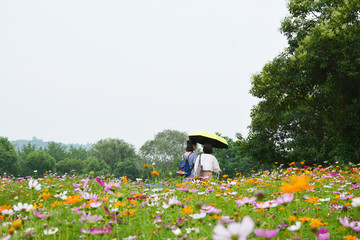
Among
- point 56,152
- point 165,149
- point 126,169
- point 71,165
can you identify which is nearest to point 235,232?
point 165,149

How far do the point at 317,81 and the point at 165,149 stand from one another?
1354 inches

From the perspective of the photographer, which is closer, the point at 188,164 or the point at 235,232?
the point at 235,232

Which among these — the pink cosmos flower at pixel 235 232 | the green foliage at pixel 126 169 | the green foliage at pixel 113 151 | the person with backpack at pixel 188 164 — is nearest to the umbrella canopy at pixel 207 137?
the person with backpack at pixel 188 164

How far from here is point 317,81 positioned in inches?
486

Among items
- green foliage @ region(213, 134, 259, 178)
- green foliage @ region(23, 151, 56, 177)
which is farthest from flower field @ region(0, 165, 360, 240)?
green foliage @ region(23, 151, 56, 177)

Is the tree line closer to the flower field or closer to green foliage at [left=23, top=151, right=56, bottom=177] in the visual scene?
green foliage at [left=23, top=151, right=56, bottom=177]

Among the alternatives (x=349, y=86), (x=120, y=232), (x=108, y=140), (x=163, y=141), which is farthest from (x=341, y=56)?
(x=108, y=140)

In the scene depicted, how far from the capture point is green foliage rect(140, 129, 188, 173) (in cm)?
4481

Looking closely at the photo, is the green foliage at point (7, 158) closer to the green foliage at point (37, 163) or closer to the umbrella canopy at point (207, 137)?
the green foliage at point (37, 163)

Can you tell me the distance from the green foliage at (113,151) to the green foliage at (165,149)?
343 cm

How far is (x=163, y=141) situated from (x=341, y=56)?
3572cm

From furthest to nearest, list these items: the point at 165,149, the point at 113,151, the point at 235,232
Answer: the point at 113,151
the point at 165,149
the point at 235,232

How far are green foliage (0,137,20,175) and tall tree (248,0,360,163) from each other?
1538 inches

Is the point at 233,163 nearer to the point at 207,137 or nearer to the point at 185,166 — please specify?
the point at 207,137
